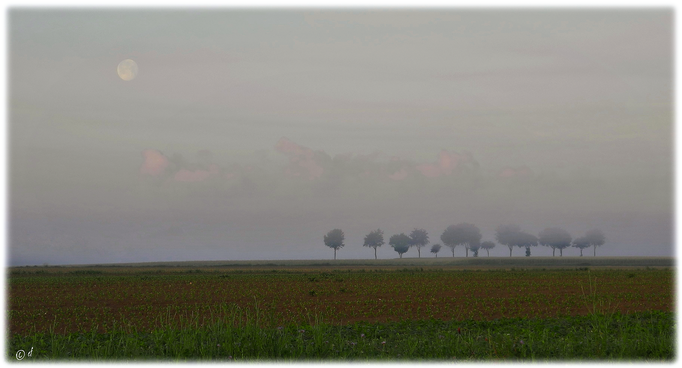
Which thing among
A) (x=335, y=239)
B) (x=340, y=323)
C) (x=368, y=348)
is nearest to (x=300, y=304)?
(x=340, y=323)

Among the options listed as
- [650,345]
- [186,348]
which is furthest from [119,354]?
[650,345]

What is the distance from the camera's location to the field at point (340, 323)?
11.8 m

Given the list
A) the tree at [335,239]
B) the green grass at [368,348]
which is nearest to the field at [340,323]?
the green grass at [368,348]

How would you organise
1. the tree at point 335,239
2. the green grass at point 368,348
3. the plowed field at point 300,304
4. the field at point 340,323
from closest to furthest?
the green grass at point 368,348, the field at point 340,323, the plowed field at point 300,304, the tree at point 335,239

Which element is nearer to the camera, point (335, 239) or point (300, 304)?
point (300, 304)

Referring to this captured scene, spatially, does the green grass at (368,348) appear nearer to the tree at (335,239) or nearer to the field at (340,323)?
the field at (340,323)

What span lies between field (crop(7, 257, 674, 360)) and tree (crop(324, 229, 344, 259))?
494 feet

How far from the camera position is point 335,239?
650 feet

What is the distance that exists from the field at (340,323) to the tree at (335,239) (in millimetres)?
150593

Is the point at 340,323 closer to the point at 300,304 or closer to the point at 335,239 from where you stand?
the point at 300,304

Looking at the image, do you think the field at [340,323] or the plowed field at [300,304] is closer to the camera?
the field at [340,323]

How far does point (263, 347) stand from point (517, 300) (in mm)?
24935

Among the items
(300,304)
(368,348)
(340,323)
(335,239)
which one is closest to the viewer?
(368,348)

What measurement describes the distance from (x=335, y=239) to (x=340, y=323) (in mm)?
181224
